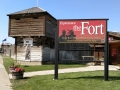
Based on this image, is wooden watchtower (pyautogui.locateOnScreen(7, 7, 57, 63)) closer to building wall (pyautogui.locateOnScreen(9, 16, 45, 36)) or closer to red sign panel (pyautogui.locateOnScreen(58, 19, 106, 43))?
building wall (pyautogui.locateOnScreen(9, 16, 45, 36))

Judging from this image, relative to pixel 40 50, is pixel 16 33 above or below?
above

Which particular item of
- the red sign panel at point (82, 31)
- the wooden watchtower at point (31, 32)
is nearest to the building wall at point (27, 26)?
the wooden watchtower at point (31, 32)

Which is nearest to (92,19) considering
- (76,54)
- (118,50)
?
(118,50)

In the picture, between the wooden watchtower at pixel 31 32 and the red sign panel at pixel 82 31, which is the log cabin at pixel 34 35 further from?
the red sign panel at pixel 82 31

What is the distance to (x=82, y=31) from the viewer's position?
36.4ft

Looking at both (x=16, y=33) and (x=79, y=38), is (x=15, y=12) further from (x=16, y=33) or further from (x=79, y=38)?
(x=79, y=38)

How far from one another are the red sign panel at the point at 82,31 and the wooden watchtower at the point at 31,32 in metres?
→ 12.9

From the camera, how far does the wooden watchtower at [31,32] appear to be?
24547mm

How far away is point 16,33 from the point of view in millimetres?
25484

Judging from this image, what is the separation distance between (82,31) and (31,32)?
14424 millimetres

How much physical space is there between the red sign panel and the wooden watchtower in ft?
42.5

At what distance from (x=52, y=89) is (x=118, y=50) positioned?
17.3 metres

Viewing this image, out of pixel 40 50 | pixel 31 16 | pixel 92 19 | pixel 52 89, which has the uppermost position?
pixel 31 16

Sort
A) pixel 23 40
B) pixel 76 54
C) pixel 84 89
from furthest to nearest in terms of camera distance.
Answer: pixel 76 54 → pixel 23 40 → pixel 84 89
